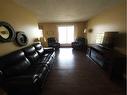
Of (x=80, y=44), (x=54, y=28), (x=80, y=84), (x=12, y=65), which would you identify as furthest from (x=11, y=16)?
(x=54, y=28)

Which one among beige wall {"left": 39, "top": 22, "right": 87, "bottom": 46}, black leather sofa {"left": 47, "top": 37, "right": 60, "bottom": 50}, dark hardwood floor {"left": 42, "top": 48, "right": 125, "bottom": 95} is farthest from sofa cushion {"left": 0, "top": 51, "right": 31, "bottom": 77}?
beige wall {"left": 39, "top": 22, "right": 87, "bottom": 46}

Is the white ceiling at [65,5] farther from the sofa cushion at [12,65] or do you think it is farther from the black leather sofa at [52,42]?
the black leather sofa at [52,42]

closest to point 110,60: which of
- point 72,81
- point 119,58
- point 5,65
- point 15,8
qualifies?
point 119,58

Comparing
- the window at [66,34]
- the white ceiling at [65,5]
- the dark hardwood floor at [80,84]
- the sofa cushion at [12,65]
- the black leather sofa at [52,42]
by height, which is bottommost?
the dark hardwood floor at [80,84]

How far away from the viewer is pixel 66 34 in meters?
9.32

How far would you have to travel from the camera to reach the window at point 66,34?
920 centimetres

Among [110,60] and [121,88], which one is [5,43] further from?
[121,88]

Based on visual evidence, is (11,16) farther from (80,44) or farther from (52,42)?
(80,44)

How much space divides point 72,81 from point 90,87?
0.54 meters

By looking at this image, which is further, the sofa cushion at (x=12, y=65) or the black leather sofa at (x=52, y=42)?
the black leather sofa at (x=52, y=42)

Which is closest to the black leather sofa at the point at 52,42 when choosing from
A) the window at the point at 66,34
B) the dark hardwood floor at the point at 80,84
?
the window at the point at 66,34

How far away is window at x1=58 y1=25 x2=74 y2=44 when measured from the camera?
9200 mm

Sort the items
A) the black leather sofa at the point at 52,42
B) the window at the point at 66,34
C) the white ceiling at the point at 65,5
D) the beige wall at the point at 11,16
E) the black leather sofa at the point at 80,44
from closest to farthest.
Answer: the beige wall at the point at 11,16, the white ceiling at the point at 65,5, the black leather sofa at the point at 80,44, the black leather sofa at the point at 52,42, the window at the point at 66,34

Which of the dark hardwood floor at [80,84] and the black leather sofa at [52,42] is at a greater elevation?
the black leather sofa at [52,42]
